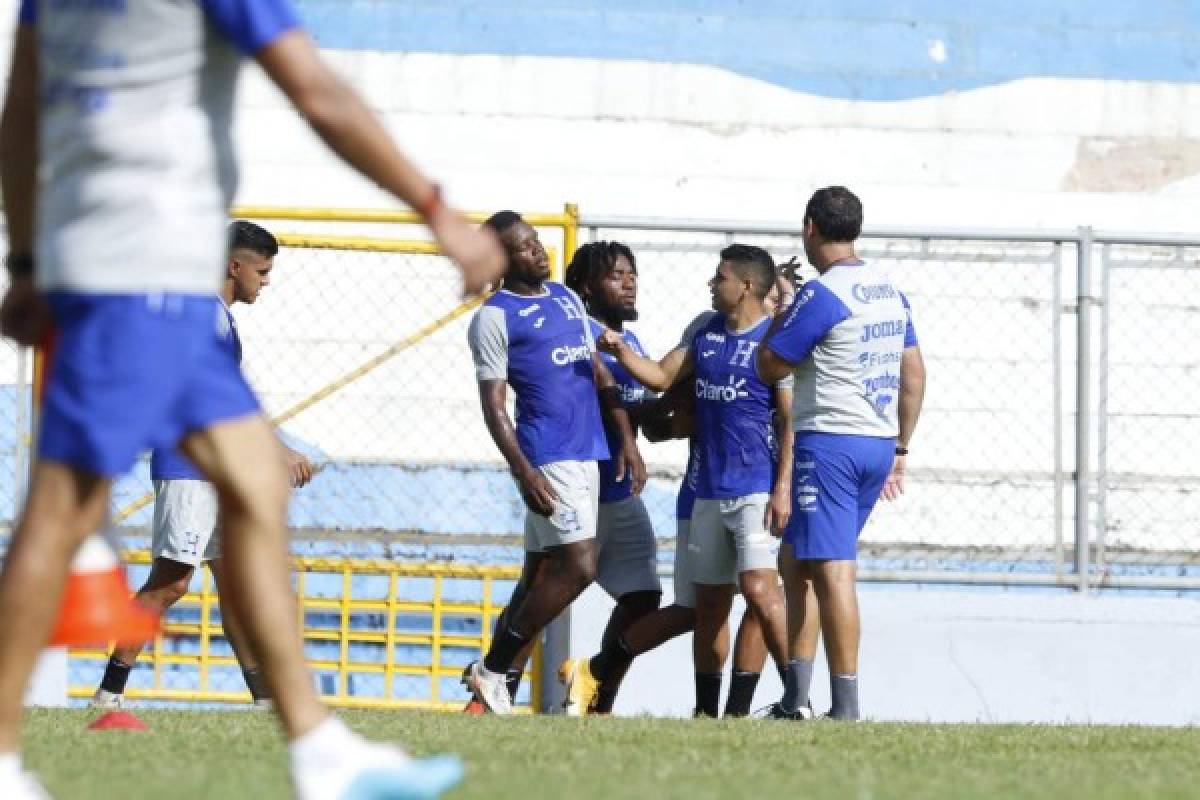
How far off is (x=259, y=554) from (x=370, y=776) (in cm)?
42

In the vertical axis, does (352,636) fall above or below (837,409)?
below

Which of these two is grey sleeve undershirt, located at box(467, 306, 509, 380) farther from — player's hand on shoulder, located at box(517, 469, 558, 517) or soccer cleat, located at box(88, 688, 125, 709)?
soccer cleat, located at box(88, 688, 125, 709)

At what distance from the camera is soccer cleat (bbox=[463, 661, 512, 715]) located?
877 cm

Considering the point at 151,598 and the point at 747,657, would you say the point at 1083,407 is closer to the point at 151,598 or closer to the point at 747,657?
the point at 747,657

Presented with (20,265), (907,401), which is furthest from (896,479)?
(20,265)

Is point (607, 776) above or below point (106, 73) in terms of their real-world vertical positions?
below

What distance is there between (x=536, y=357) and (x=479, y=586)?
3.24 meters

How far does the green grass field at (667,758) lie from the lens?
4465mm

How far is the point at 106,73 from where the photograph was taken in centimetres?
355

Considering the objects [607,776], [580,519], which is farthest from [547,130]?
[607,776]

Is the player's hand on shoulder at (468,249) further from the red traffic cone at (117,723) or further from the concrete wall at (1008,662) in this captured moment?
the concrete wall at (1008,662)

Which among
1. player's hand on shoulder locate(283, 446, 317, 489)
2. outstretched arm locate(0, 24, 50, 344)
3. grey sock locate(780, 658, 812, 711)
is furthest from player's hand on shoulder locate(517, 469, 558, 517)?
outstretched arm locate(0, 24, 50, 344)

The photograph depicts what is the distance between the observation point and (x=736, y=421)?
29.1 ft

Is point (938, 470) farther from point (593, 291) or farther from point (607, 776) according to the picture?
point (607, 776)
